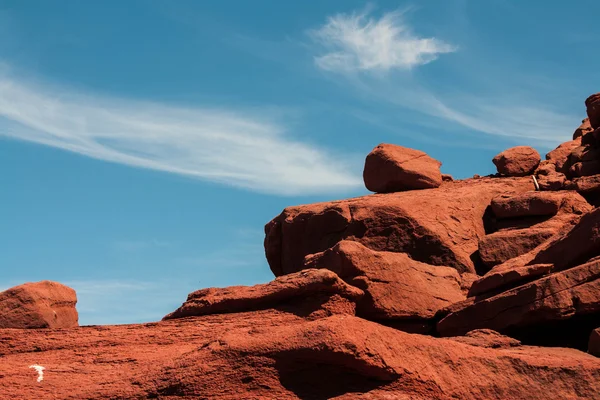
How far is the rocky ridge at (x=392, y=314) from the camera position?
8586 mm

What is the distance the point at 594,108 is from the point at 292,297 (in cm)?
794

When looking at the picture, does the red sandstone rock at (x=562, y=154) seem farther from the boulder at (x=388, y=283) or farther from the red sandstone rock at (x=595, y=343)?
the red sandstone rock at (x=595, y=343)

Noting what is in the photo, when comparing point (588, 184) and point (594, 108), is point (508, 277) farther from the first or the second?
point (594, 108)

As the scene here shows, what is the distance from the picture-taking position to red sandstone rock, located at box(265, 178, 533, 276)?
14633 mm

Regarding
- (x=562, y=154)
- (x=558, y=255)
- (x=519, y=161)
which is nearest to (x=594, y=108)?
(x=519, y=161)

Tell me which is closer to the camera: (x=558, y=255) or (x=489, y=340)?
(x=489, y=340)

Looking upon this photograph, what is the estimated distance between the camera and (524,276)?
1110 cm

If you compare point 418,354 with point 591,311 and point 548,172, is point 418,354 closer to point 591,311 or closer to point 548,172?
point 591,311

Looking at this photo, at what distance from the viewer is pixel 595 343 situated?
941 cm

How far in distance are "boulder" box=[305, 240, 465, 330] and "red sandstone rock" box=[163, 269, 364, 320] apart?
0.57 m

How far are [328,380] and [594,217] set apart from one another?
4182 mm

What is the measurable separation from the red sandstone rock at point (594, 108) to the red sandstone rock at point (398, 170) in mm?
3052

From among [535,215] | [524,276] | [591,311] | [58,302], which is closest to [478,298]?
[524,276]

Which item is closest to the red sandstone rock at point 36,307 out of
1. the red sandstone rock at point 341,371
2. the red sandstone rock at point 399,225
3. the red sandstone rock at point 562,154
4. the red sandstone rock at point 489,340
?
the red sandstone rock at point 341,371
